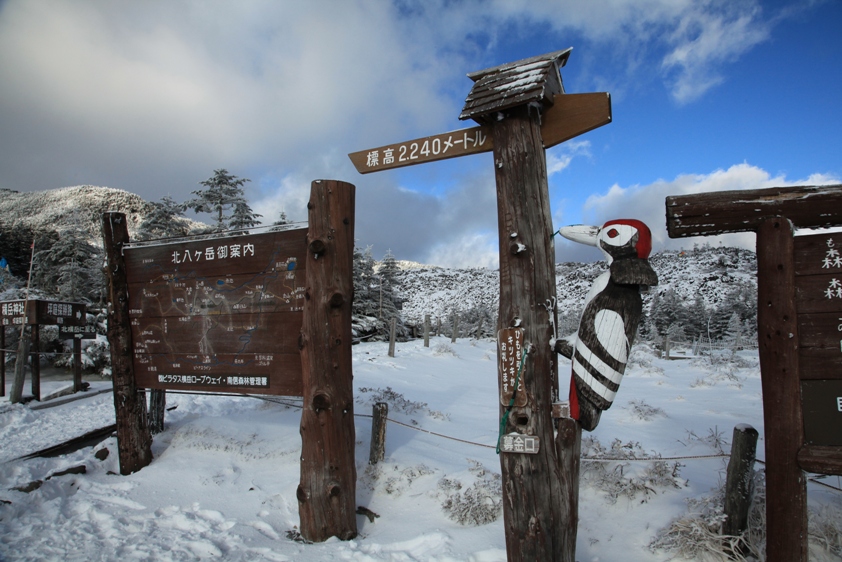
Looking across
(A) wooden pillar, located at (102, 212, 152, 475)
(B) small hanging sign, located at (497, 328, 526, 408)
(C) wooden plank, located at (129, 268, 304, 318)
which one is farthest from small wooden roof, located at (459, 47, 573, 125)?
(A) wooden pillar, located at (102, 212, 152, 475)

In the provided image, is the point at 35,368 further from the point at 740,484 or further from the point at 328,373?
the point at 740,484

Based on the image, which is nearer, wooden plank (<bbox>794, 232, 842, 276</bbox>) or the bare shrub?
wooden plank (<bbox>794, 232, 842, 276</bbox>)

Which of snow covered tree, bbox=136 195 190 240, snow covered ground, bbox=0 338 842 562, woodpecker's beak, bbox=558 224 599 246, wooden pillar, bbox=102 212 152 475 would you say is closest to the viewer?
woodpecker's beak, bbox=558 224 599 246

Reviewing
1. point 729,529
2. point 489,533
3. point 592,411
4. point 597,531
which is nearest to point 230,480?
point 489,533

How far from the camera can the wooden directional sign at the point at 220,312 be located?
5.29 meters

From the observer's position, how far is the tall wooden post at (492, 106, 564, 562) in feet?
10.7

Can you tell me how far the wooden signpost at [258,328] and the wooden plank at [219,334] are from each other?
0.04ft

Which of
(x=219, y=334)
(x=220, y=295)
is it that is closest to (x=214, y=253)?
(x=220, y=295)

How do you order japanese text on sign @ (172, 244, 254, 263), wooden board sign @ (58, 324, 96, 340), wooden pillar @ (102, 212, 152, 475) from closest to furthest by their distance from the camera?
japanese text on sign @ (172, 244, 254, 263) → wooden pillar @ (102, 212, 152, 475) → wooden board sign @ (58, 324, 96, 340)

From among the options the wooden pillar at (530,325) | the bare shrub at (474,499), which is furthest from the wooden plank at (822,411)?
the bare shrub at (474,499)

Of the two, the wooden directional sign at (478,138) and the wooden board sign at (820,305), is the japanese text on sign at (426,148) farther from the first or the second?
the wooden board sign at (820,305)

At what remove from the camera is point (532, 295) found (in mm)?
3381

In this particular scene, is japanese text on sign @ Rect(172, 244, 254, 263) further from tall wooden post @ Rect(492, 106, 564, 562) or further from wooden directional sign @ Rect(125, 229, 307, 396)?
tall wooden post @ Rect(492, 106, 564, 562)

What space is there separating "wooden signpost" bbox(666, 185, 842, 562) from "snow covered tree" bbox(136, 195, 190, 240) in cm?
1650
